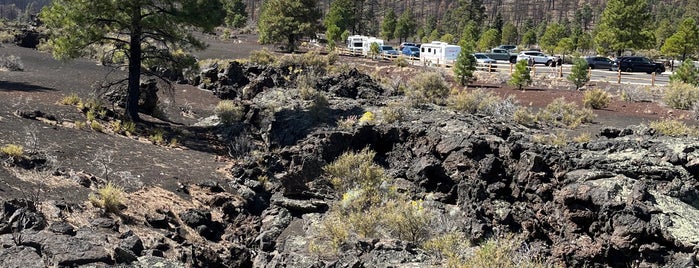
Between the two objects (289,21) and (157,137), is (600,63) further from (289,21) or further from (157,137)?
(157,137)

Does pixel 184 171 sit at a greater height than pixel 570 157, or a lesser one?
lesser

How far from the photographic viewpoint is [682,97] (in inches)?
913

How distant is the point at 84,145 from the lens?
1477 cm

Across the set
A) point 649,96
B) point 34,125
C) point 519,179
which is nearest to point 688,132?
point 519,179

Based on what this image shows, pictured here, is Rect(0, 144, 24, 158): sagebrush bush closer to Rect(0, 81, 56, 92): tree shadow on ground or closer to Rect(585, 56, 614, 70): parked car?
Rect(0, 81, 56, 92): tree shadow on ground

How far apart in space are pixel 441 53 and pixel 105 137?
3419cm

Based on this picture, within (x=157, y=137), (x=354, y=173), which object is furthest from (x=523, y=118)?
(x=157, y=137)

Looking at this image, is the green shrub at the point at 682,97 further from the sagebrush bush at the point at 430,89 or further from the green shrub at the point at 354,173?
the green shrub at the point at 354,173

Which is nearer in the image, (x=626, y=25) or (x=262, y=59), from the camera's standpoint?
(x=262, y=59)

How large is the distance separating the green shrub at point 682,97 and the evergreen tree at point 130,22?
18.5m

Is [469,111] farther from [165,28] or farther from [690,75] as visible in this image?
[690,75]

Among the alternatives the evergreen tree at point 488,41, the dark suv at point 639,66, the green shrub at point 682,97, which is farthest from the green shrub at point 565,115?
the evergreen tree at point 488,41

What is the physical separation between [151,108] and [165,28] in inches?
146

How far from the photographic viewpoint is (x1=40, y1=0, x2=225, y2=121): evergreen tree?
17.9 metres
